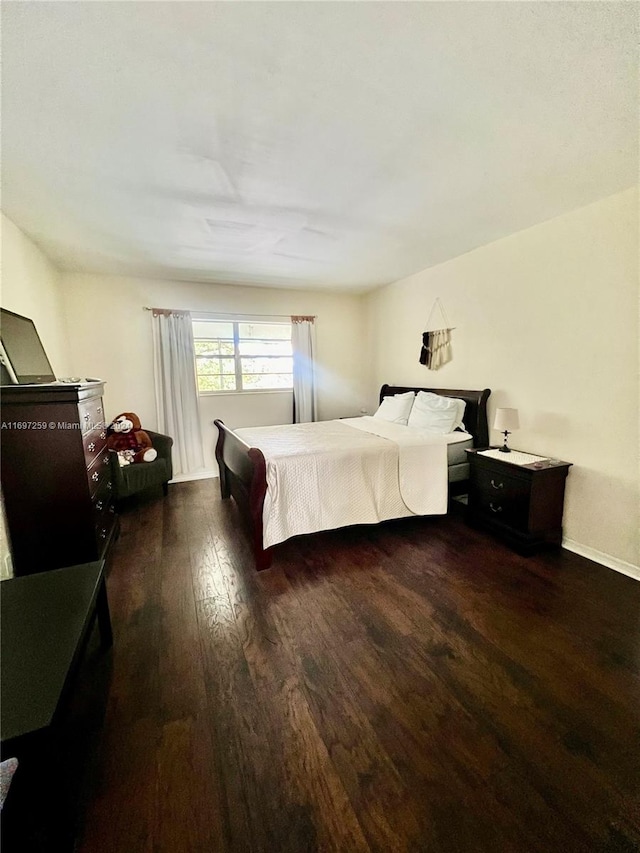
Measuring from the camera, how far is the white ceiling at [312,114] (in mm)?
1087

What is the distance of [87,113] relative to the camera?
1437 millimetres

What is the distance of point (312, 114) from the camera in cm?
145

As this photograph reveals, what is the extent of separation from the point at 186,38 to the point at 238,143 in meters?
0.53

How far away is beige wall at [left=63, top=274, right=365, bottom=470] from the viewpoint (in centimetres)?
388

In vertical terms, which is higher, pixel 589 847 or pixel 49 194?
pixel 49 194

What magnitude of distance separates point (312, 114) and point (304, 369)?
3.46m

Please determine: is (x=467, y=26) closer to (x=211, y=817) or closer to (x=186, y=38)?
(x=186, y=38)

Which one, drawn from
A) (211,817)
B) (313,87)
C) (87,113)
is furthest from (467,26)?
(211,817)

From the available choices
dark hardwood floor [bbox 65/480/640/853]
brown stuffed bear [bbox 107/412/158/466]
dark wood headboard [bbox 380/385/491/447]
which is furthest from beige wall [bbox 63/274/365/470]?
dark hardwood floor [bbox 65/480/640/853]

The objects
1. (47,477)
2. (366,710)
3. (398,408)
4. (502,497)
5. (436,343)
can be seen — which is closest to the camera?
(366,710)

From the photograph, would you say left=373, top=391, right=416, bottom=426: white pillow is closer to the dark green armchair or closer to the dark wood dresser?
the dark green armchair

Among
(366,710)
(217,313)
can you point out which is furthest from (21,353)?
(366,710)

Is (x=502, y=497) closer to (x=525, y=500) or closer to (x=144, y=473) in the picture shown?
(x=525, y=500)

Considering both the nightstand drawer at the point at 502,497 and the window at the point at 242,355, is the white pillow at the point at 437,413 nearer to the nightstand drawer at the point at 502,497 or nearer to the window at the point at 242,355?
the nightstand drawer at the point at 502,497
